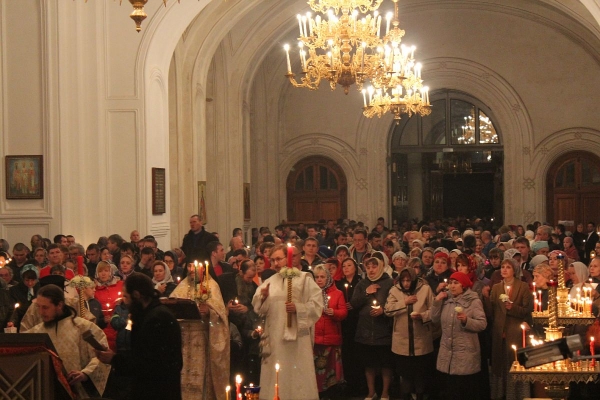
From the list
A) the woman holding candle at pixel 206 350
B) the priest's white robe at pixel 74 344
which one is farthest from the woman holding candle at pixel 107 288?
the priest's white robe at pixel 74 344

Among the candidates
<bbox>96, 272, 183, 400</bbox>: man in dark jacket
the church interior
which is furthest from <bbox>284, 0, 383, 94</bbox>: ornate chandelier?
<bbox>96, 272, 183, 400</bbox>: man in dark jacket

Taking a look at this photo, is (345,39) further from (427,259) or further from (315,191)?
(315,191)

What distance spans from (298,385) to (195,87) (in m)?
12.8

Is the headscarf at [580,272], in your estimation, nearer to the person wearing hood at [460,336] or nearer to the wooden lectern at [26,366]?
the person wearing hood at [460,336]

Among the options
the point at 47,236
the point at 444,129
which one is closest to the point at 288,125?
the point at 444,129

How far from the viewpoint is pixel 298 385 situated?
9555 mm

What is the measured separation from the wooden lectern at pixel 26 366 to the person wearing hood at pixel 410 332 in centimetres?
470

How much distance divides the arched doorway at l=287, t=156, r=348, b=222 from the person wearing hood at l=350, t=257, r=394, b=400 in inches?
769

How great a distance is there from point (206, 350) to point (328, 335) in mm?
1709

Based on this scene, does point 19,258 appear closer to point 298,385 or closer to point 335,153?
point 298,385

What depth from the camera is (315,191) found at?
30.5 m

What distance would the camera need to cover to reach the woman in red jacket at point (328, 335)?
10500 millimetres

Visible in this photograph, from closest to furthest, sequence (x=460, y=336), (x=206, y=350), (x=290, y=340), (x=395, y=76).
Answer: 1. (x=206, y=350)
2. (x=290, y=340)
3. (x=460, y=336)
4. (x=395, y=76)

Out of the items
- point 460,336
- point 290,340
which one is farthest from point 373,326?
point 290,340
